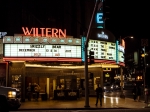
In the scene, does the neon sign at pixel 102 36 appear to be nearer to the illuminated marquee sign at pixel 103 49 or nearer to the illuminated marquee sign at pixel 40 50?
the illuminated marquee sign at pixel 103 49

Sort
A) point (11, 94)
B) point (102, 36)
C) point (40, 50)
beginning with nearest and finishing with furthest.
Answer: point (11, 94) < point (40, 50) < point (102, 36)

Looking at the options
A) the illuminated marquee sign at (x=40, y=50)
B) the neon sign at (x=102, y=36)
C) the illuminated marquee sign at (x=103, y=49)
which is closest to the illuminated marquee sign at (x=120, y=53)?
the illuminated marquee sign at (x=103, y=49)

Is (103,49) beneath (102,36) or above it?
beneath

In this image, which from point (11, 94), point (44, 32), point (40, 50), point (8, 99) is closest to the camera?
point (8, 99)

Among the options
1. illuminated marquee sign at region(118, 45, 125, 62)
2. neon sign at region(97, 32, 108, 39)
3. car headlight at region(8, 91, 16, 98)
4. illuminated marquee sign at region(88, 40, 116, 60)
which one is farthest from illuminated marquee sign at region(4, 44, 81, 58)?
car headlight at region(8, 91, 16, 98)

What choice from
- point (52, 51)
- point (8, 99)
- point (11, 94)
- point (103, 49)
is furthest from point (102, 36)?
point (8, 99)

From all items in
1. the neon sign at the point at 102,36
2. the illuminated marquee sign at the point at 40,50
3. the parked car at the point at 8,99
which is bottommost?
the parked car at the point at 8,99

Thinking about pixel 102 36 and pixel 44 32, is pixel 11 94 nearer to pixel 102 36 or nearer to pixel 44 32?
pixel 44 32

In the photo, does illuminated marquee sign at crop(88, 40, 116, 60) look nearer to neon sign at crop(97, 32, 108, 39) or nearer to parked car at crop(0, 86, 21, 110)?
neon sign at crop(97, 32, 108, 39)

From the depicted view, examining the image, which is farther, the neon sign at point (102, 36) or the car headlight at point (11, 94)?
the neon sign at point (102, 36)

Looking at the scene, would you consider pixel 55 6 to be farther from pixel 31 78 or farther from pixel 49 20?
pixel 31 78

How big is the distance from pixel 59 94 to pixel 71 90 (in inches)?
50.9

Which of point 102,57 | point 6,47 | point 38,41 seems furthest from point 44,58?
point 102,57

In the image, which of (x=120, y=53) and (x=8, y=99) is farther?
(x=120, y=53)
